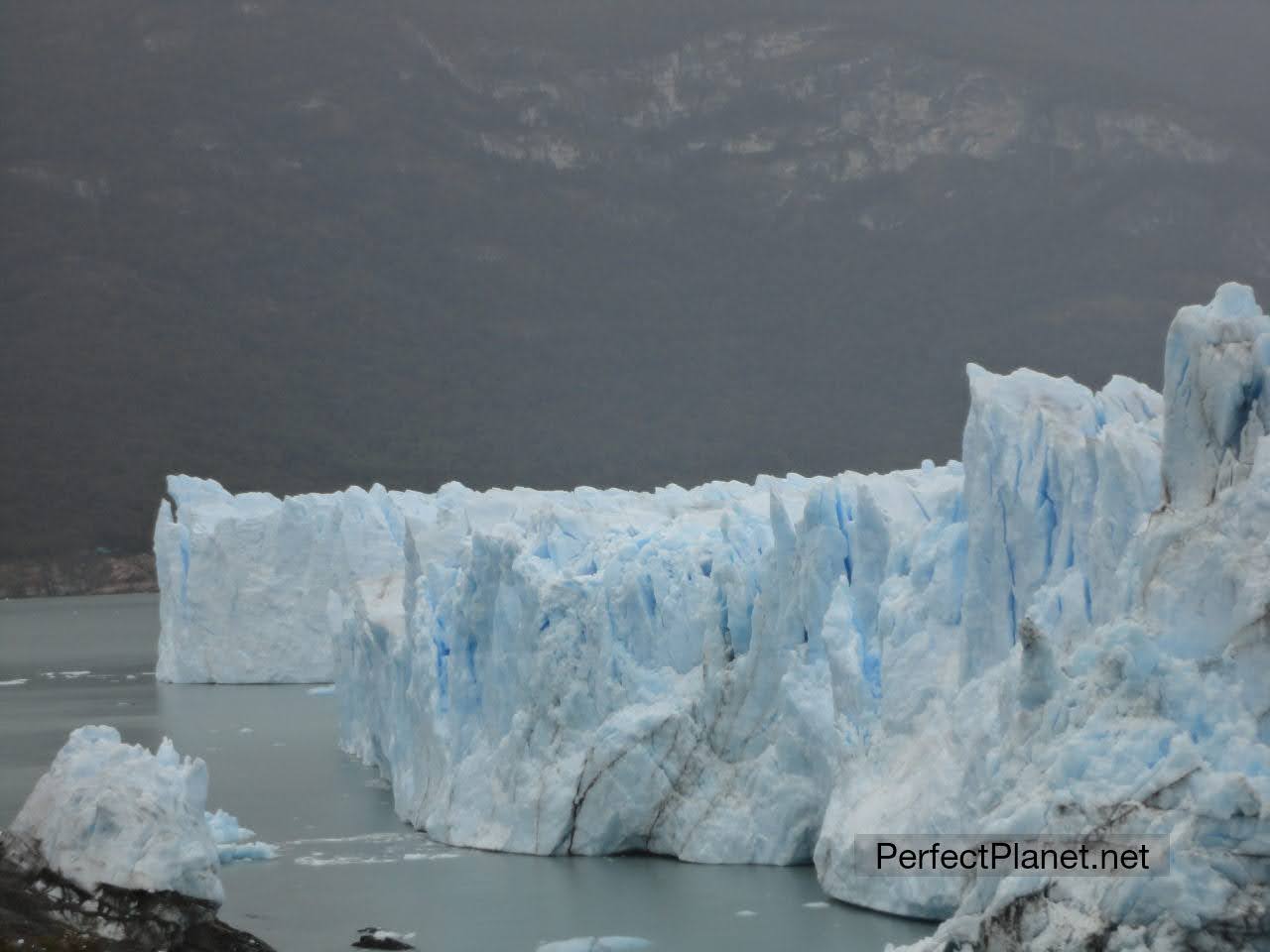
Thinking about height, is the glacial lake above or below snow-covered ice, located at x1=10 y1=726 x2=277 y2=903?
below

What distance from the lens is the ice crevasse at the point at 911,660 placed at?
750cm

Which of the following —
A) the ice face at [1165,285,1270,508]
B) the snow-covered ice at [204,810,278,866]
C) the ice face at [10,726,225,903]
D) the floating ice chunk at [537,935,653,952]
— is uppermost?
the ice face at [1165,285,1270,508]

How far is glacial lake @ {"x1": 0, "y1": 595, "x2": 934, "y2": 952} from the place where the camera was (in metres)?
9.98

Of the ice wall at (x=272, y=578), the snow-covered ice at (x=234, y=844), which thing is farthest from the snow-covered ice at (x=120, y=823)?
the ice wall at (x=272, y=578)

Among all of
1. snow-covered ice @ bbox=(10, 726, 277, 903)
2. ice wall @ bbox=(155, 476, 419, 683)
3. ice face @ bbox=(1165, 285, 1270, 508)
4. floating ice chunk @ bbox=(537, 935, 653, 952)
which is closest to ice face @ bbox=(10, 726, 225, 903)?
snow-covered ice @ bbox=(10, 726, 277, 903)

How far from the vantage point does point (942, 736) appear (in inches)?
379

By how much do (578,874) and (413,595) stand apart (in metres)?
4.32

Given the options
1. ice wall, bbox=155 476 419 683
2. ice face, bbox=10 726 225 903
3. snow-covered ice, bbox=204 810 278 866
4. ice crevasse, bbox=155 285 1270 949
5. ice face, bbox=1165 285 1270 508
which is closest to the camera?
ice crevasse, bbox=155 285 1270 949

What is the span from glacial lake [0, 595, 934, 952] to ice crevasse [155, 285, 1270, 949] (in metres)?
0.28

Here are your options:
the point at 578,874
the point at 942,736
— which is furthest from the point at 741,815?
the point at 942,736

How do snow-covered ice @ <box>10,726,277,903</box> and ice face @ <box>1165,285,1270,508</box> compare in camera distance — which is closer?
ice face @ <box>1165,285,1270,508</box>

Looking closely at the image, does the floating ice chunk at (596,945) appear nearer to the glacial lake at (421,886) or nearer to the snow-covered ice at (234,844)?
the glacial lake at (421,886)

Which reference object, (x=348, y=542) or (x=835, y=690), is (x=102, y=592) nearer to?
(x=348, y=542)

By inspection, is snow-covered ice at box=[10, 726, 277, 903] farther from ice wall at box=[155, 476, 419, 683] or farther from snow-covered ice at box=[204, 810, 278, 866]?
ice wall at box=[155, 476, 419, 683]
